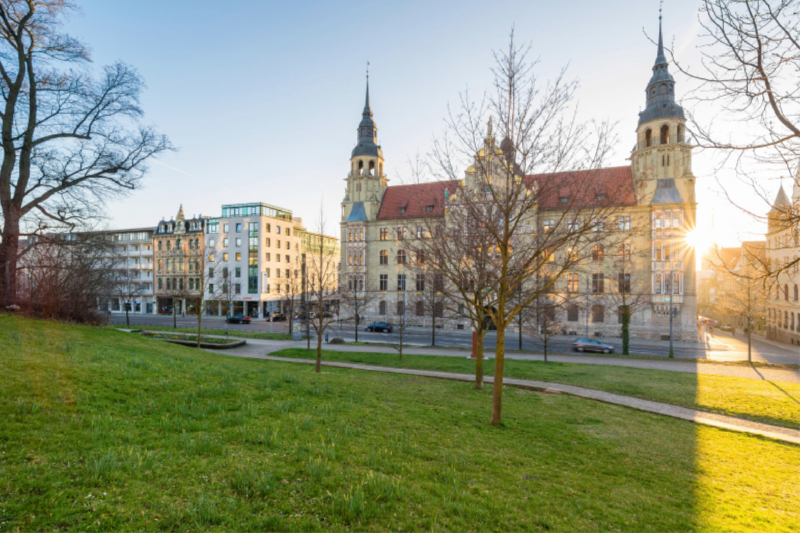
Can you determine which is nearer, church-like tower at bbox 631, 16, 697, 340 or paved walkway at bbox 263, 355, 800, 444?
paved walkway at bbox 263, 355, 800, 444

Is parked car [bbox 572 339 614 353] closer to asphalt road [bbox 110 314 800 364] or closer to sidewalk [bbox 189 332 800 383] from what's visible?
asphalt road [bbox 110 314 800 364]

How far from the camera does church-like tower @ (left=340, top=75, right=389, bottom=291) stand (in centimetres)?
5259

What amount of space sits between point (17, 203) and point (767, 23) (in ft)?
80.5

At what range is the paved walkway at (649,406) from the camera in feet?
35.4

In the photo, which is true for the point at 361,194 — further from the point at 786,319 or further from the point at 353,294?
the point at 786,319

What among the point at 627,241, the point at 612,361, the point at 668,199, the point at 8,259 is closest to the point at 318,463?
the point at 8,259

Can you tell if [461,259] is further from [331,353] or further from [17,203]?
[17,203]

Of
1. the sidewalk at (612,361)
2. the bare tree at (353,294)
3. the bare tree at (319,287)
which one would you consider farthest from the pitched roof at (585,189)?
the bare tree at (353,294)

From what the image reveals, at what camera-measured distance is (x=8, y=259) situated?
51.1 ft

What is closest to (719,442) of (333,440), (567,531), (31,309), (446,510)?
(567,531)

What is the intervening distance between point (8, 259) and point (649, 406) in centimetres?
2634

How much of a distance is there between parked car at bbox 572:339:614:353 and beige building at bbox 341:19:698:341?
112 inches

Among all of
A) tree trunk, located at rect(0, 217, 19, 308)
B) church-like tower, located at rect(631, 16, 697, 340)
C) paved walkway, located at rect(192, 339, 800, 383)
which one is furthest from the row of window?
tree trunk, located at rect(0, 217, 19, 308)

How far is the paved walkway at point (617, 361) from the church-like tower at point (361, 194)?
22485mm
